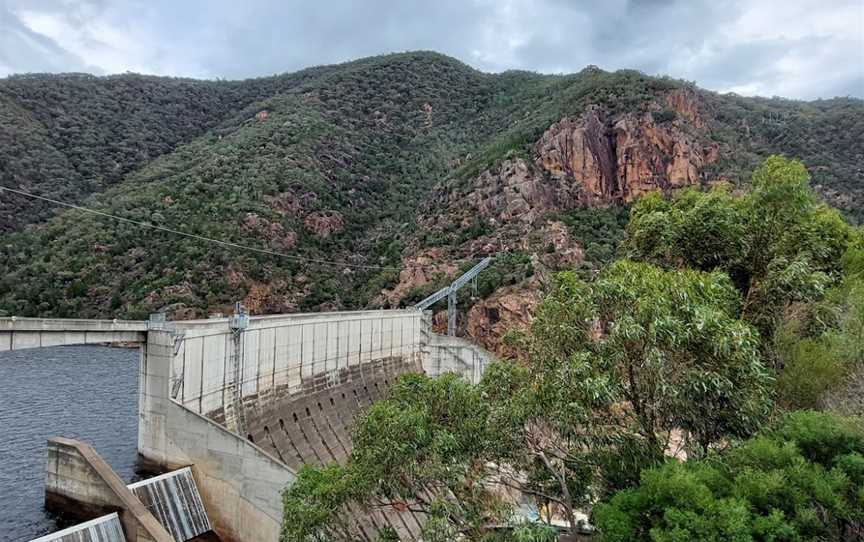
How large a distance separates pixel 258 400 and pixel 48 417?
41.7ft

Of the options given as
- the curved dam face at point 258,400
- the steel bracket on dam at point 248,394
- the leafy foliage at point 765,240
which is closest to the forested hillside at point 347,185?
the curved dam face at point 258,400

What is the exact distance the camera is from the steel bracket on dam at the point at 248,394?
1736 centimetres

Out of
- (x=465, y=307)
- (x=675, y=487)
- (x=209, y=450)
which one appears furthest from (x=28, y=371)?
(x=675, y=487)

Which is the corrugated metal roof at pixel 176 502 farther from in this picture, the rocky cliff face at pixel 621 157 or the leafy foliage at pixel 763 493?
the rocky cliff face at pixel 621 157

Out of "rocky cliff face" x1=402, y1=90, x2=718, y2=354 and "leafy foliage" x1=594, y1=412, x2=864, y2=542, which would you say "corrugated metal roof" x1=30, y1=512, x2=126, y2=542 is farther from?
"rocky cliff face" x1=402, y1=90, x2=718, y2=354

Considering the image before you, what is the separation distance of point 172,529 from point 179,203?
47891 mm

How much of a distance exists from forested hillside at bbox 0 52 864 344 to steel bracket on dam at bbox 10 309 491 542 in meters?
19.2

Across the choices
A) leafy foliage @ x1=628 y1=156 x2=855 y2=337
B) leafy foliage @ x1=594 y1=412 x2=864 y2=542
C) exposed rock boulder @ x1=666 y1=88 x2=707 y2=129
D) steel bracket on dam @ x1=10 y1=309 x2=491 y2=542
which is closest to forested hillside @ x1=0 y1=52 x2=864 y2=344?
exposed rock boulder @ x1=666 y1=88 x2=707 y2=129

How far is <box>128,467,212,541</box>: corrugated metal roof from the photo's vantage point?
53.8 feet

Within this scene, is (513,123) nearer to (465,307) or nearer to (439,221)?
(439,221)

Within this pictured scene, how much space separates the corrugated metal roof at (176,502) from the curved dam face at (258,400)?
0.33 metres

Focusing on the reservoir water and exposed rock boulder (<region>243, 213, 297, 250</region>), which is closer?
the reservoir water

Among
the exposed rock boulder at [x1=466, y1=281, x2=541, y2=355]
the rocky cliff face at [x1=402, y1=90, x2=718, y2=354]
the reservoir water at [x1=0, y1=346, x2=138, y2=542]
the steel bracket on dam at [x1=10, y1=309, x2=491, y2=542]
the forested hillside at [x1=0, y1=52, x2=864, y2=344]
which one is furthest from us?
the rocky cliff face at [x1=402, y1=90, x2=718, y2=354]

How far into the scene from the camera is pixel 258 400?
23797 millimetres
